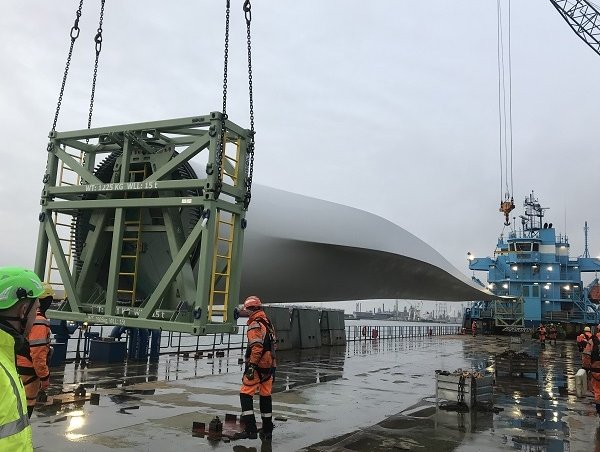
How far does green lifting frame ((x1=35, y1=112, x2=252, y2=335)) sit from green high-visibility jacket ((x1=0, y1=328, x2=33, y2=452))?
2.88 m

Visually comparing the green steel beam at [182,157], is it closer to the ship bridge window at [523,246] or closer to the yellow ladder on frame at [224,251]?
the yellow ladder on frame at [224,251]

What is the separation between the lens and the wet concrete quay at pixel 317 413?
6.45 metres

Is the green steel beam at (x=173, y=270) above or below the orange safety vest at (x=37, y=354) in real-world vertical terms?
above

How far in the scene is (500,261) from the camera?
148 ft

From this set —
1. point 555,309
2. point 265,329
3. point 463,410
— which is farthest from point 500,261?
point 265,329

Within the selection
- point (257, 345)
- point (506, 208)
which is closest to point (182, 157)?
point (257, 345)

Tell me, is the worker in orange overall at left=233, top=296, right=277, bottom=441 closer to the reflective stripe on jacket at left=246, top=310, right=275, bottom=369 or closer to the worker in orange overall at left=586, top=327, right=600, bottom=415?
the reflective stripe on jacket at left=246, top=310, right=275, bottom=369

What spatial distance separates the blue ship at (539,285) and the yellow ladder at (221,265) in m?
38.0

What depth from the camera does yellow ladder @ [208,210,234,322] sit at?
4.90m

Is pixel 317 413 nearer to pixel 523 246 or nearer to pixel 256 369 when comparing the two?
pixel 256 369

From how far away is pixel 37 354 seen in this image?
566 centimetres

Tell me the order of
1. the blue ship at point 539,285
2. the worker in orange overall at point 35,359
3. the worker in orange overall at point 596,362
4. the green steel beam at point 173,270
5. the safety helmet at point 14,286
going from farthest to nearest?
1. the blue ship at point 539,285
2. the worker in orange overall at point 596,362
3. the worker in orange overall at point 35,359
4. the green steel beam at point 173,270
5. the safety helmet at point 14,286

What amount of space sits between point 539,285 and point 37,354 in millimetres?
44233

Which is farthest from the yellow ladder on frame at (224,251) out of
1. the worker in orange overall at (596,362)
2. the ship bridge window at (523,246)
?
the ship bridge window at (523,246)
